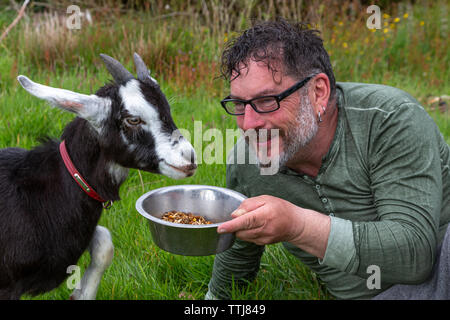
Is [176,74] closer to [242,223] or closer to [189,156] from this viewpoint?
[189,156]

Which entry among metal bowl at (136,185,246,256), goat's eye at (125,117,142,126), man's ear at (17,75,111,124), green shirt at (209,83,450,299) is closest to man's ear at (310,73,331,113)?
green shirt at (209,83,450,299)

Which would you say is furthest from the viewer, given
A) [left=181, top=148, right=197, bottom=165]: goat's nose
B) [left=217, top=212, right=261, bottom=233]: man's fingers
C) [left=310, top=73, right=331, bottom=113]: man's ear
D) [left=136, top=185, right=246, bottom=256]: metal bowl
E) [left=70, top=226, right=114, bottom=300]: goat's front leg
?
[left=70, top=226, right=114, bottom=300]: goat's front leg

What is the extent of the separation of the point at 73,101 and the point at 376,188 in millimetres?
1398

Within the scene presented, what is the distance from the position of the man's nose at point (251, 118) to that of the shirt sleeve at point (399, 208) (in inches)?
19.6

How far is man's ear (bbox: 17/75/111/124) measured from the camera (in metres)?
Answer: 2.11

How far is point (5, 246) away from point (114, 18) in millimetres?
5170

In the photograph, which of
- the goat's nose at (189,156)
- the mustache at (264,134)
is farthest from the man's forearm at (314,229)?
the goat's nose at (189,156)

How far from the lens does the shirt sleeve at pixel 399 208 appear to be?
5.97 feet

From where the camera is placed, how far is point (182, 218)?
85.1 inches

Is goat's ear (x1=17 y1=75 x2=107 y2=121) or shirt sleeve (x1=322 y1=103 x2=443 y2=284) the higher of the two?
goat's ear (x1=17 y1=75 x2=107 y2=121)

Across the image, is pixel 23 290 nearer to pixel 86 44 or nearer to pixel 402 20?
pixel 86 44
